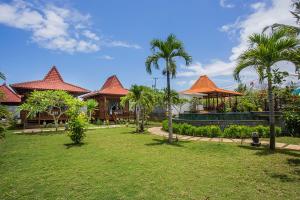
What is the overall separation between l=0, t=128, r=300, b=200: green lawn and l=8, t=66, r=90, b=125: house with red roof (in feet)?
50.1

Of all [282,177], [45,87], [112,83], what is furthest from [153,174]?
[112,83]

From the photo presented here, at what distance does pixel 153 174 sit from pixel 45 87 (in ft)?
70.1

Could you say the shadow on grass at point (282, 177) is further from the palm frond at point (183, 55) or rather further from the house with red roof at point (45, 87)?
the house with red roof at point (45, 87)

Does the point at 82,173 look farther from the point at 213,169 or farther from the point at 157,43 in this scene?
the point at 157,43

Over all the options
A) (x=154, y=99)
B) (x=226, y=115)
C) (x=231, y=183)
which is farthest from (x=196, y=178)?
(x=154, y=99)

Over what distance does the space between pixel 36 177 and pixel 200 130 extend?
1001 cm

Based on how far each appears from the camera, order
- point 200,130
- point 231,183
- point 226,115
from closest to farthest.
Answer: point 231,183 < point 200,130 < point 226,115

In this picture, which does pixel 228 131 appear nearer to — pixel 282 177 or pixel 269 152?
pixel 269 152

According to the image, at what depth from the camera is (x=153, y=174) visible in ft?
20.0

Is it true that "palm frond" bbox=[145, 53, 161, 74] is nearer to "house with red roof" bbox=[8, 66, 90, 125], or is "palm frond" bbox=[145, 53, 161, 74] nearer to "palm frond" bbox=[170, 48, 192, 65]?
"palm frond" bbox=[170, 48, 192, 65]

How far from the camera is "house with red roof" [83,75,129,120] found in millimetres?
28330

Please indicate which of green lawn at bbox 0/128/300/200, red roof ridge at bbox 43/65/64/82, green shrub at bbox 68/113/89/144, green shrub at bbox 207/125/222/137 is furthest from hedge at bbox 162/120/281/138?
red roof ridge at bbox 43/65/64/82

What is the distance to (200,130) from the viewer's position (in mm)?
13703

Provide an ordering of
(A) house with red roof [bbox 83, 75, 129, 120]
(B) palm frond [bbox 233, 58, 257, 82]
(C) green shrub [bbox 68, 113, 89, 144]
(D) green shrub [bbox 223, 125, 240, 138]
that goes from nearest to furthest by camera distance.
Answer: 1. (B) palm frond [bbox 233, 58, 257, 82]
2. (C) green shrub [bbox 68, 113, 89, 144]
3. (D) green shrub [bbox 223, 125, 240, 138]
4. (A) house with red roof [bbox 83, 75, 129, 120]
